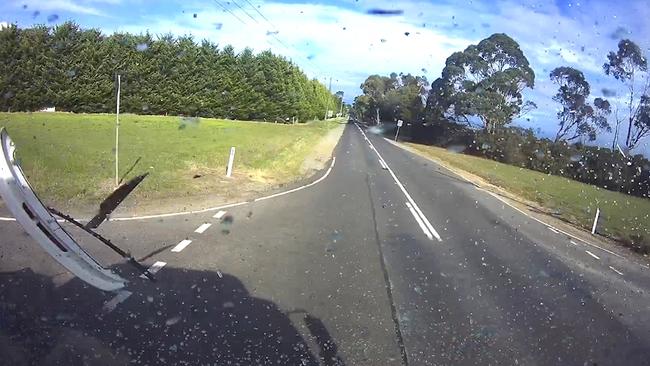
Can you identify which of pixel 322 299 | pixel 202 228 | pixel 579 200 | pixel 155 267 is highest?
pixel 322 299

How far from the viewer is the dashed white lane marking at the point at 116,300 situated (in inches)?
201

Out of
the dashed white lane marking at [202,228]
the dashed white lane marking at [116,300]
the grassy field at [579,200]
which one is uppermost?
the dashed white lane marking at [116,300]

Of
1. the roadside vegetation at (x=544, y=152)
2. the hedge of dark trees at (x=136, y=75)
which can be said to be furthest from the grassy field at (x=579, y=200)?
the hedge of dark trees at (x=136, y=75)

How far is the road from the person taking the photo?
14.9ft

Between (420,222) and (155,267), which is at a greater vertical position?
(155,267)

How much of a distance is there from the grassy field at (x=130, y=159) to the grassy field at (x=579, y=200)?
9.80 metres

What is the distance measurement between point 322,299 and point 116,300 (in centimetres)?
216

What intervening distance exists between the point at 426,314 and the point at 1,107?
32.9 metres

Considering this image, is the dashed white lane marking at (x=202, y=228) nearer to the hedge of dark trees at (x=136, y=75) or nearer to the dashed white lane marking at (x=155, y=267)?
the dashed white lane marking at (x=155, y=267)

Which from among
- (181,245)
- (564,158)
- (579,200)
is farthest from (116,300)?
(564,158)

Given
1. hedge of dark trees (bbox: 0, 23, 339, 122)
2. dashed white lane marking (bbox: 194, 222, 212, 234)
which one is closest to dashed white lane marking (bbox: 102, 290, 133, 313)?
dashed white lane marking (bbox: 194, 222, 212, 234)

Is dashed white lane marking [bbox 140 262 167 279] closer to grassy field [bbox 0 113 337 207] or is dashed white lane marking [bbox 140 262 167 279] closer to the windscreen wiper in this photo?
the windscreen wiper

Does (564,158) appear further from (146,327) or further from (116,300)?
(146,327)

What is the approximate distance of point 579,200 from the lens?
22438 mm
